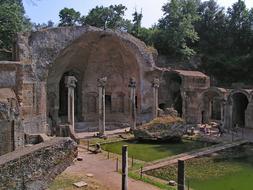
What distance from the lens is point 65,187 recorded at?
15.4 meters

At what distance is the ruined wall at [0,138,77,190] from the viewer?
857 centimetres

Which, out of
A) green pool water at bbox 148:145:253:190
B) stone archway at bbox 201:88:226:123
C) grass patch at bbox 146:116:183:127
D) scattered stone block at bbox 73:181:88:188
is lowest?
green pool water at bbox 148:145:253:190

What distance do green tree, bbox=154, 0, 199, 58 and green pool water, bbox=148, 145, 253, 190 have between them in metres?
21.4

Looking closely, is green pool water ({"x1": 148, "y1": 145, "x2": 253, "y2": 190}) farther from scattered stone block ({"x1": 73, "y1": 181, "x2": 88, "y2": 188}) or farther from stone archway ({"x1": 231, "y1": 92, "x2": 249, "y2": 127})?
stone archway ({"x1": 231, "y1": 92, "x2": 249, "y2": 127})

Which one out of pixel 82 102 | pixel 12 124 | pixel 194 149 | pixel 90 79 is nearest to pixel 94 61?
pixel 90 79

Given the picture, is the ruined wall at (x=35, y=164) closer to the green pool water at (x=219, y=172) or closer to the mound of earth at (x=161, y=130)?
the green pool water at (x=219, y=172)

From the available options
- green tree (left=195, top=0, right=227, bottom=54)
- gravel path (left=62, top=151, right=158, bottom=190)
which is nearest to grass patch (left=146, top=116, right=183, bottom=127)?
gravel path (left=62, top=151, right=158, bottom=190)

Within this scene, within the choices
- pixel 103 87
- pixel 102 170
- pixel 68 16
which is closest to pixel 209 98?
pixel 103 87

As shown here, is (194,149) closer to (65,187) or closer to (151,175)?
(151,175)

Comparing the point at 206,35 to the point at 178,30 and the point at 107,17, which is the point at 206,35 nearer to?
the point at 178,30

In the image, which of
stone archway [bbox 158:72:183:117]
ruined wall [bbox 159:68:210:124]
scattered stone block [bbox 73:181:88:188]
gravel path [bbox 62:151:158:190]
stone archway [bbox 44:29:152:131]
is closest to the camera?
scattered stone block [bbox 73:181:88:188]

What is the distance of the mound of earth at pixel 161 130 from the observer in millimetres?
27281

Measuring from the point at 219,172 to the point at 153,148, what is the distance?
679 cm

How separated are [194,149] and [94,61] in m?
16.2
